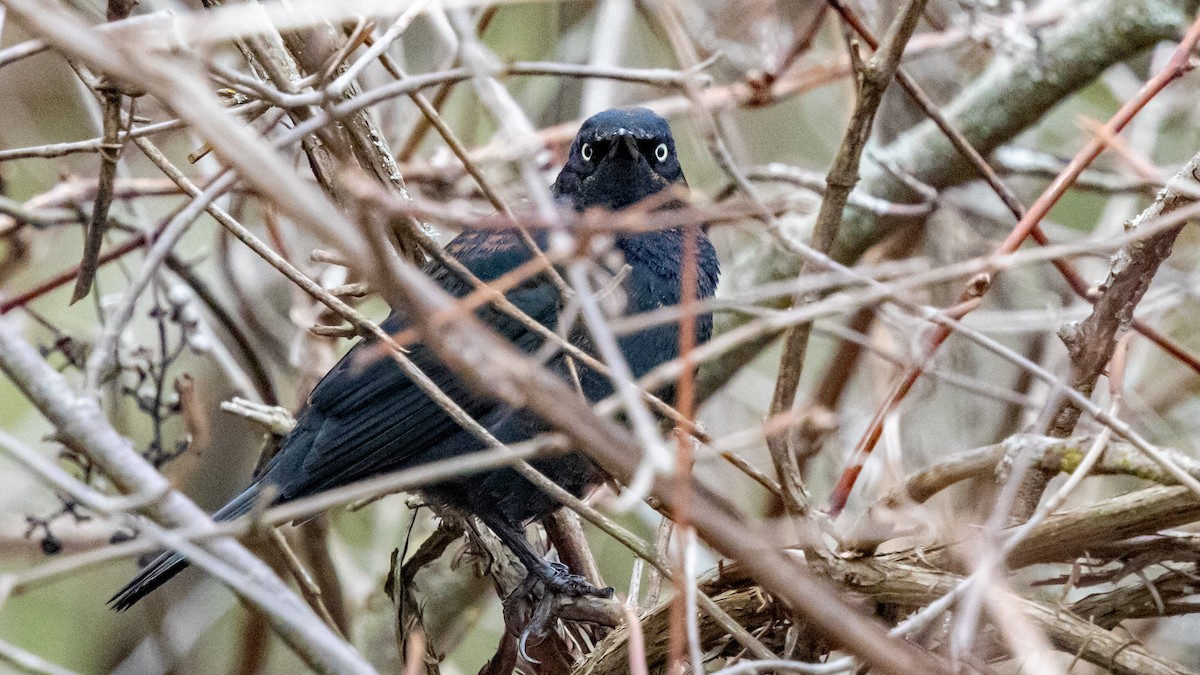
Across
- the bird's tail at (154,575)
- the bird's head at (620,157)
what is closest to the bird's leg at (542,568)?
the bird's tail at (154,575)

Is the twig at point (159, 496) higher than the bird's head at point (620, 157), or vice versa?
the bird's head at point (620, 157)

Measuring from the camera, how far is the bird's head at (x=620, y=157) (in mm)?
3500

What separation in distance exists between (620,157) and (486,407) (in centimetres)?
87

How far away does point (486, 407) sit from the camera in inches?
129

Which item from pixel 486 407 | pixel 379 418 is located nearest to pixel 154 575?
pixel 379 418

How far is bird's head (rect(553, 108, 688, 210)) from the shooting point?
3500mm

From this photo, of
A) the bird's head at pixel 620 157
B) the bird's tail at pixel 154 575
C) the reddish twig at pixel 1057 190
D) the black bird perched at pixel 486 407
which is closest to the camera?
the reddish twig at pixel 1057 190

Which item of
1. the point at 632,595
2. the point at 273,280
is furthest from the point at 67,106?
the point at 632,595

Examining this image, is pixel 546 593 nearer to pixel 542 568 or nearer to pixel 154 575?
pixel 542 568

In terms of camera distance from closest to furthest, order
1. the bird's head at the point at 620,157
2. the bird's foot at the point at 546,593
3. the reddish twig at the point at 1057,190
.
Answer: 1. the reddish twig at the point at 1057,190
2. the bird's foot at the point at 546,593
3. the bird's head at the point at 620,157

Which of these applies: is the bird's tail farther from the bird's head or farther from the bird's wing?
the bird's head

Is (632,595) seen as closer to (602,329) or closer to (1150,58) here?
(602,329)

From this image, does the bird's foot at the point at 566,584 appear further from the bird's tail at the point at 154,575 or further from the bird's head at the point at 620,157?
the bird's head at the point at 620,157

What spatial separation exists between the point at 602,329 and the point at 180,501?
1.95 ft
